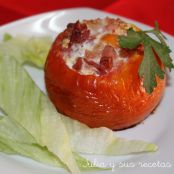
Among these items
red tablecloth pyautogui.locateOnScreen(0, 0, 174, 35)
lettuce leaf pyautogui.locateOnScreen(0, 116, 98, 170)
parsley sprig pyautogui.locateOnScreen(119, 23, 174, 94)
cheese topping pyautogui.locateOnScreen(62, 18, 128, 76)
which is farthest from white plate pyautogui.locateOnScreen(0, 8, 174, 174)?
red tablecloth pyautogui.locateOnScreen(0, 0, 174, 35)

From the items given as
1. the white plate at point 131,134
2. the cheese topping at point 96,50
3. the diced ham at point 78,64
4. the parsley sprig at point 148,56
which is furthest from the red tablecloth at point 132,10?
the diced ham at point 78,64

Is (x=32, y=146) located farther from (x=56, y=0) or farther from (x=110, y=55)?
(x=56, y=0)

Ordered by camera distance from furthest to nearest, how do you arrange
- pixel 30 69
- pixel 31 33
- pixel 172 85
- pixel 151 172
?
pixel 31 33
pixel 30 69
pixel 172 85
pixel 151 172

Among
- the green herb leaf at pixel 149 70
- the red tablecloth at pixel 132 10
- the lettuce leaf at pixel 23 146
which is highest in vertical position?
the red tablecloth at pixel 132 10

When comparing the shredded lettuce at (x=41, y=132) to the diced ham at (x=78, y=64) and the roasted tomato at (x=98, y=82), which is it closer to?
the roasted tomato at (x=98, y=82)

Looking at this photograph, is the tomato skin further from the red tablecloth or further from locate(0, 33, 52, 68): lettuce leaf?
the red tablecloth

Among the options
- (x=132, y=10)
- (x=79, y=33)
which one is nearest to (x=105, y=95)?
(x=79, y=33)

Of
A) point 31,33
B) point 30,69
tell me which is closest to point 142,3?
point 31,33
